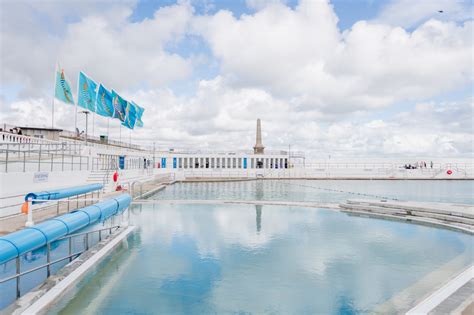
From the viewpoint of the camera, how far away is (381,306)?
6.64m

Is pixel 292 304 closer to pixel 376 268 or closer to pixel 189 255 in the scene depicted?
pixel 376 268

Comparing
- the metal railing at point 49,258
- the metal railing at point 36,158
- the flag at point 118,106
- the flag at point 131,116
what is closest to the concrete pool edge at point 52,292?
the metal railing at point 49,258

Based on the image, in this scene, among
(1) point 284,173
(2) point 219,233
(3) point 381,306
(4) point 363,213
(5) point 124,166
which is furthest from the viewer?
(1) point 284,173

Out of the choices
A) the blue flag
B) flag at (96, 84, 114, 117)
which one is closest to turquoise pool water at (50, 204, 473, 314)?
the blue flag

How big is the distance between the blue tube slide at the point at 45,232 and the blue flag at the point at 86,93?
738 inches

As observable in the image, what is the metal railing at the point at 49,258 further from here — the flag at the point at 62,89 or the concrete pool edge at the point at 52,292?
the flag at the point at 62,89

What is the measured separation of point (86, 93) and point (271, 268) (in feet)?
80.1

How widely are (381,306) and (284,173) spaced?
5486 cm

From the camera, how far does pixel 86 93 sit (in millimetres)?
27516

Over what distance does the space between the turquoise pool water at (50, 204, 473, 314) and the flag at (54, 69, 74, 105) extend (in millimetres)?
14413

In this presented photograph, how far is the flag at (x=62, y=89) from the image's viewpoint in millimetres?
23641

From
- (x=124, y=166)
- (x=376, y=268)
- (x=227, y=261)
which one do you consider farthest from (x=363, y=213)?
(x=124, y=166)

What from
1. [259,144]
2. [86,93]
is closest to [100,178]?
[86,93]

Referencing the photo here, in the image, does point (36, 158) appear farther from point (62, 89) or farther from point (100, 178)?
Answer: point (100, 178)
